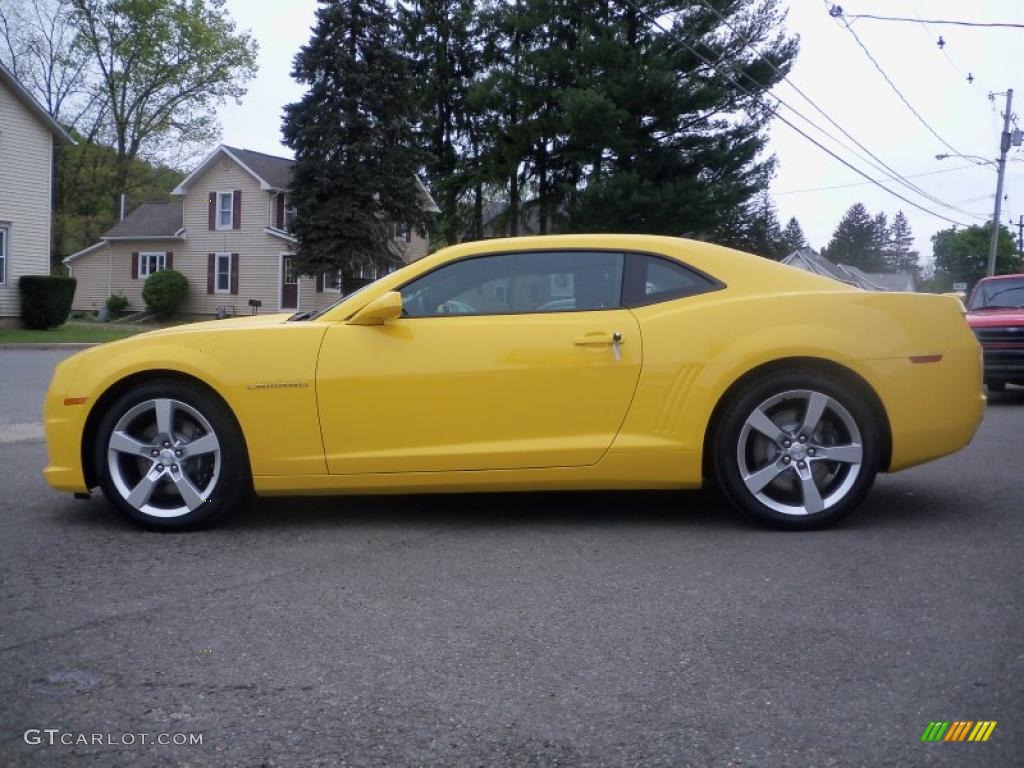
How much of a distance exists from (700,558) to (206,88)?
54.1 metres

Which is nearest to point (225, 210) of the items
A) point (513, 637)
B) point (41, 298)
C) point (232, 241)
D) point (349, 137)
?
point (232, 241)

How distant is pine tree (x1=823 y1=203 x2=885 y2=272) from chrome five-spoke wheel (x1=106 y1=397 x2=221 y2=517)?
447ft

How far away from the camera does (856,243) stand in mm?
134750

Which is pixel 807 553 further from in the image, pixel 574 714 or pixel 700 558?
pixel 574 714

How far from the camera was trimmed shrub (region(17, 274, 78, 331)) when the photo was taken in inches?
1120

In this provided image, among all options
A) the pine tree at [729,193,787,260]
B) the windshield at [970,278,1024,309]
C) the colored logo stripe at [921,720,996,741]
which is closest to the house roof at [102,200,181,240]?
the pine tree at [729,193,787,260]

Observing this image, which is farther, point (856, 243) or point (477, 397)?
point (856, 243)

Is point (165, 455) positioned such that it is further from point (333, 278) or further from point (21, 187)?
point (333, 278)

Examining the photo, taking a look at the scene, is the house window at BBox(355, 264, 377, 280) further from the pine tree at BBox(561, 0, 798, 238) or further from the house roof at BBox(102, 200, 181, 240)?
the house roof at BBox(102, 200, 181, 240)

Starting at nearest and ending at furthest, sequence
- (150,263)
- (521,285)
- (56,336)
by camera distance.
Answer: (521,285) < (56,336) < (150,263)

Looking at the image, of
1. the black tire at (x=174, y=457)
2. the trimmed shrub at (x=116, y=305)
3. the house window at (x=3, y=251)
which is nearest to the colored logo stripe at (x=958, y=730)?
the black tire at (x=174, y=457)

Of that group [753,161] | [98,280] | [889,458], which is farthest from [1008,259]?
[889,458]

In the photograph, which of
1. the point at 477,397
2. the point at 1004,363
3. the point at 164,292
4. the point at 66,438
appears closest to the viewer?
the point at 477,397

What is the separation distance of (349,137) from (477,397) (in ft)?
109
